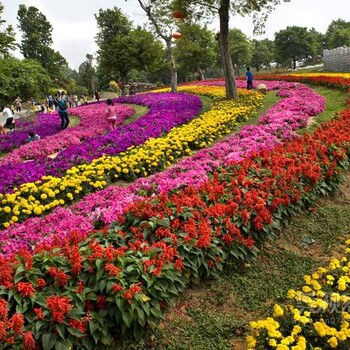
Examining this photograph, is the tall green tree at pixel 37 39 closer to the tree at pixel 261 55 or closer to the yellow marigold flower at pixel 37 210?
the tree at pixel 261 55

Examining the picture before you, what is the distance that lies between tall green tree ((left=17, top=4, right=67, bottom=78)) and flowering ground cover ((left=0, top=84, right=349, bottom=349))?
63.2 metres

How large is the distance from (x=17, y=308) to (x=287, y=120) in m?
11.1

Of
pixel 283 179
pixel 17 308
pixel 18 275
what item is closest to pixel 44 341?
pixel 17 308

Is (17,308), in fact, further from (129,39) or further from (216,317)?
(129,39)

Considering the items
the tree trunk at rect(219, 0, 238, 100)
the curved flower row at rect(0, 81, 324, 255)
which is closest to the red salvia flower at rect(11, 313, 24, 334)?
the curved flower row at rect(0, 81, 324, 255)

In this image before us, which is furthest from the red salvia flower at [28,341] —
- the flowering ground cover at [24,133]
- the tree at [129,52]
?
the tree at [129,52]

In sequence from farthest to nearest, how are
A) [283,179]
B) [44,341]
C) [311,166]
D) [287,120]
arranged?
[287,120], [311,166], [283,179], [44,341]

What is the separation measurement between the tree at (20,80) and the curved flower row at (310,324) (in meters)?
41.7

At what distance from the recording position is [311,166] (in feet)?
22.6

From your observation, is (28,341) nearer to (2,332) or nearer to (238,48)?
(2,332)

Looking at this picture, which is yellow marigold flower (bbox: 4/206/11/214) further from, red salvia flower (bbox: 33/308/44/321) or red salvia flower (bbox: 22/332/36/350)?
red salvia flower (bbox: 22/332/36/350)

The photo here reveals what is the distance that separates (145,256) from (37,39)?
222 ft

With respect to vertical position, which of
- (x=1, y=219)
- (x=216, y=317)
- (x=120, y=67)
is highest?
(x=120, y=67)

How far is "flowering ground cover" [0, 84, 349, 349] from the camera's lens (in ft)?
11.5
